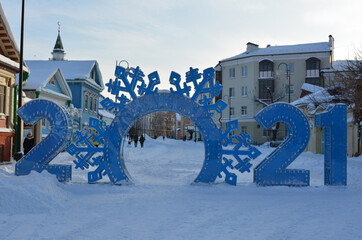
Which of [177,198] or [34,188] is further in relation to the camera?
[177,198]

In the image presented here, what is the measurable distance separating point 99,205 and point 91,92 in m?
27.0

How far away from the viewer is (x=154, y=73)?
29.3 feet

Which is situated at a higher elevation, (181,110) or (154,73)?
(154,73)

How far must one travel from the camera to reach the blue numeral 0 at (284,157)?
8719 mm

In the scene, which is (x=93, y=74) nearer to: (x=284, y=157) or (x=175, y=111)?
(x=175, y=111)

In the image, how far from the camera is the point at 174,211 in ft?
20.8

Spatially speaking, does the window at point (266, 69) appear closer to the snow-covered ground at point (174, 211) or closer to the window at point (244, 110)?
the window at point (244, 110)

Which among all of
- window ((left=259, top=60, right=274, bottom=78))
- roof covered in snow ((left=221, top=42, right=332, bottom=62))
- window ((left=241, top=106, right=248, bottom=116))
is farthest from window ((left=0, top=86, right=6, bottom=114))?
window ((left=259, top=60, right=274, bottom=78))

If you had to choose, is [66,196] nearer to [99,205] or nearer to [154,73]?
[99,205]

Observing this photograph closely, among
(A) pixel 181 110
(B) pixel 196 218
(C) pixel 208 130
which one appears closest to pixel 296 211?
(B) pixel 196 218

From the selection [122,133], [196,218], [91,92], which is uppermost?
[91,92]

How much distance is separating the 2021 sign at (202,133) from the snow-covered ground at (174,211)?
39 cm

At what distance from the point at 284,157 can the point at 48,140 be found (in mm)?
5971

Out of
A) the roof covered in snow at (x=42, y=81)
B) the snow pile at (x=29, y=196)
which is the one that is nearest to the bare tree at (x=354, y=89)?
the snow pile at (x=29, y=196)
